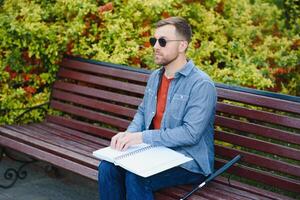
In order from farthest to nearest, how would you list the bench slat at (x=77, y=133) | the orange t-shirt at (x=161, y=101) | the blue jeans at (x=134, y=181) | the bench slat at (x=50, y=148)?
the bench slat at (x=77, y=133), the bench slat at (x=50, y=148), the orange t-shirt at (x=161, y=101), the blue jeans at (x=134, y=181)

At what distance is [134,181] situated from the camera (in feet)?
10.4

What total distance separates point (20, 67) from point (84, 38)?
28.5 inches

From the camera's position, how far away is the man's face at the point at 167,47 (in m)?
3.51

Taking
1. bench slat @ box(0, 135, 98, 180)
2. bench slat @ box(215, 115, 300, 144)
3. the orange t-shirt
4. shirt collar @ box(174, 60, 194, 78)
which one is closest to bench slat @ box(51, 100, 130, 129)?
bench slat @ box(0, 135, 98, 180)

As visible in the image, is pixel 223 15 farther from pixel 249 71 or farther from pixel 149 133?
pixel 149 133

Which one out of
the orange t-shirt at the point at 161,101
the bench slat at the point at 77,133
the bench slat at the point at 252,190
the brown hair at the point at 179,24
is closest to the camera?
the bench slat at the point at 252,190

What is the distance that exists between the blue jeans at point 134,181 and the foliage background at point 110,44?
164 cm

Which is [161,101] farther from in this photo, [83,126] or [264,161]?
[83,126]

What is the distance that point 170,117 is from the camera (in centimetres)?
347

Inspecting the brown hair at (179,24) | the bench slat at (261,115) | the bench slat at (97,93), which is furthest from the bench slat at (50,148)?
the brown hair at (179,24)

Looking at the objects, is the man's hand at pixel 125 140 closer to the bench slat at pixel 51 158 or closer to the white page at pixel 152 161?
the white page at pixel 152 161

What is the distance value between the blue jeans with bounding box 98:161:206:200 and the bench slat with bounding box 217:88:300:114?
0.69m

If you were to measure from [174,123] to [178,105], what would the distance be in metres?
0.13

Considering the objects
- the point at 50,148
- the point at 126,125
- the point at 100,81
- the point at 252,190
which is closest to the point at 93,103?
the point at 100,81
